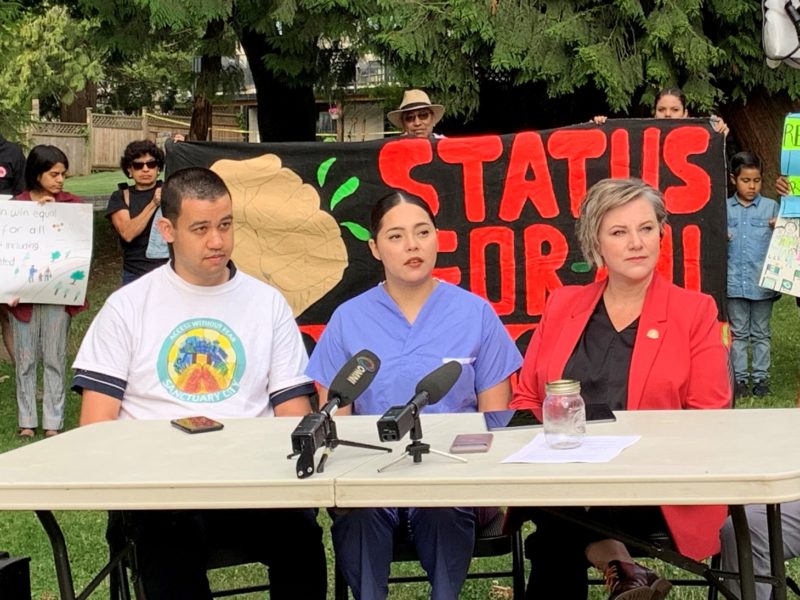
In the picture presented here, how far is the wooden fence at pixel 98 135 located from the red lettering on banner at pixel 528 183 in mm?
24500

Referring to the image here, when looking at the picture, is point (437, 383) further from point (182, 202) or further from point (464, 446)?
point (182, 202)

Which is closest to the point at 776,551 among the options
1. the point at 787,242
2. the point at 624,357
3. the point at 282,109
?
the point at 624,357

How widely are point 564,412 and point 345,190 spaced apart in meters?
Result: 3.81

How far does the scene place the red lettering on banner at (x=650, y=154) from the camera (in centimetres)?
621

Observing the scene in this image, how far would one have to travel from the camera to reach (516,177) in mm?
6355

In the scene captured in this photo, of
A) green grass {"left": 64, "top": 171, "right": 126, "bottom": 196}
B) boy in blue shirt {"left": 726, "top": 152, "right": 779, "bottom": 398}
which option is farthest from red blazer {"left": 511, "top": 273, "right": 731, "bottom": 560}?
green grass {"left": 64, "top": 171, "right": 126, "bottom": 196}

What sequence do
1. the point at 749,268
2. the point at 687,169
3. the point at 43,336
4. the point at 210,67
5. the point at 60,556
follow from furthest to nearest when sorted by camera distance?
the point at 210,67 → the point at 749,268 → the point at 43,336 → the point at 687,169 → the point at 60,556

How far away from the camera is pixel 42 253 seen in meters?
7.18

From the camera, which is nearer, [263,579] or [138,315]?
[138,315]

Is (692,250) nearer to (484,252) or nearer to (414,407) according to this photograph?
(484,252)

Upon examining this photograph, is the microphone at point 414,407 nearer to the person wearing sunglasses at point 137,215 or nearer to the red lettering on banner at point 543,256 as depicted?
the red lettering on banner at point 543,256

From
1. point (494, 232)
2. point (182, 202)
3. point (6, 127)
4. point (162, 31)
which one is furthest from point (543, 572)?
point (6, 127)

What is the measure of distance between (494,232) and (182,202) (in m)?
2.92

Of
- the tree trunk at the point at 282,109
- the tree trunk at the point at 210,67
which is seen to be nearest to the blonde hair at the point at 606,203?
the tree trunk at the point at 210,67
